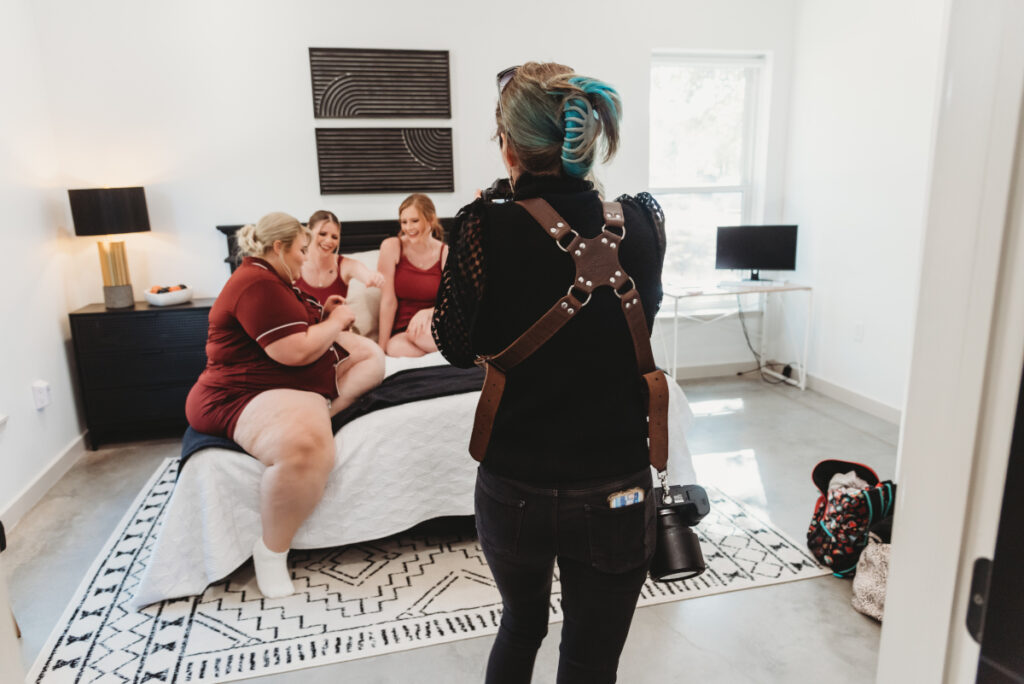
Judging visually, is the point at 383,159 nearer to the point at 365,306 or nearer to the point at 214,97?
the point at 214,97

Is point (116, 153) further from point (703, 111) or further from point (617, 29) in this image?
point (703, 111)

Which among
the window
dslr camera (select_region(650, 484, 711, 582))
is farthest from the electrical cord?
dslr camera (select_region(650, 484, 711, 582))

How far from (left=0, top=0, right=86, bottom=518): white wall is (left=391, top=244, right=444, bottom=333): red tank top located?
5.47 feet

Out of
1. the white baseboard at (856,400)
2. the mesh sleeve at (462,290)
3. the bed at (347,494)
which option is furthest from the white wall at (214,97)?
the mesh sleeve at (462,290)

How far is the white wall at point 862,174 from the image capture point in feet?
11.6

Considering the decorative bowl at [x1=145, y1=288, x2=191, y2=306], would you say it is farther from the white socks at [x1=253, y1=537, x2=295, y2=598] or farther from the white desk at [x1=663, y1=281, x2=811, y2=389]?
the white desk at [x1=663, y1=281, x2=811, y2=389]

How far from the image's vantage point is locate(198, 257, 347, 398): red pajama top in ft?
7.30

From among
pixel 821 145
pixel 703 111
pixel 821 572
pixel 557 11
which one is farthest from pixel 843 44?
pixel 821 572

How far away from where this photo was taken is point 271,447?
7.38 feet

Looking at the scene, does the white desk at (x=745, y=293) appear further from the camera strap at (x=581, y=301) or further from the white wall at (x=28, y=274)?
the white wall at (x=28, y=274)

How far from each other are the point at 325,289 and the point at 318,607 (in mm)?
1592

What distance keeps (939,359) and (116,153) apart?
14.0ft

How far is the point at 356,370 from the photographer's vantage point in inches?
107

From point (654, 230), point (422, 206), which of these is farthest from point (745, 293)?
point (654, 230)
